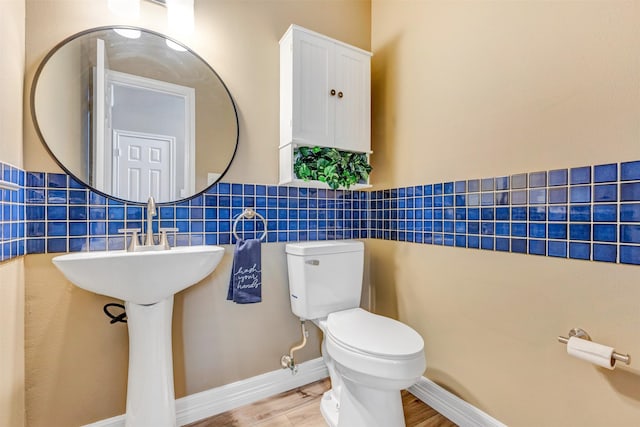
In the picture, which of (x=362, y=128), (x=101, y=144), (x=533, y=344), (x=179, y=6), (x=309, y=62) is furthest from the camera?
(x=362, y=128)

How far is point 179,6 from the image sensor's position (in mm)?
1390

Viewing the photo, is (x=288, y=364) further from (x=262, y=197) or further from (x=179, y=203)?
(x=179, y=203)

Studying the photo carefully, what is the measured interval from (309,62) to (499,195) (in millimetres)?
1156

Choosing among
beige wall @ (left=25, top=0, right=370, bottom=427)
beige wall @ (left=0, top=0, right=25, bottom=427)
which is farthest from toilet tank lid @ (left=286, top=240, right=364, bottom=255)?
beige wall @ (left=0, top=0, right=25, bottom=427)

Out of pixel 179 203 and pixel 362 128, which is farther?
pixel 362 128

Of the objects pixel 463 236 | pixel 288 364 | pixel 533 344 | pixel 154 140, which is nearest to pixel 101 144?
pixel 154 140

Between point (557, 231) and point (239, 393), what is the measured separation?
164 centimetres

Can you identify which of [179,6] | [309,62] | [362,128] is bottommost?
[362,128]

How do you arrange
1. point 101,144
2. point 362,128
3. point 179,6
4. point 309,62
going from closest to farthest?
point 101,144
point 179,6
point 309,62
point 362,128

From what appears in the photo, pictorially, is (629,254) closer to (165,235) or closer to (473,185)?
(473,185)

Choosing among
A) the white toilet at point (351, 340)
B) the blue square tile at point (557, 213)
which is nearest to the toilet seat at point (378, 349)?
the white toilet at point (351, 340)

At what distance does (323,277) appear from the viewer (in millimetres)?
1555

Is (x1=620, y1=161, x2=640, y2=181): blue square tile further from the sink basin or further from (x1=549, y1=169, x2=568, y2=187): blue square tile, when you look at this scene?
the sink basin

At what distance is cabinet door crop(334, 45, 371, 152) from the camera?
1669 mm
